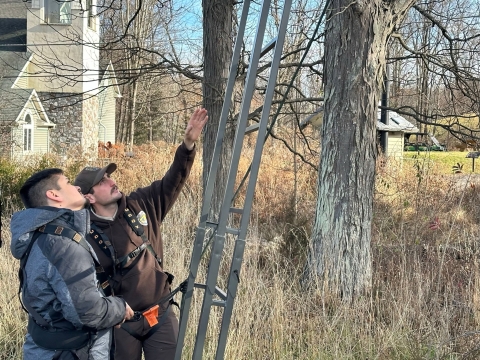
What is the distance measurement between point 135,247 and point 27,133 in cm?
2335

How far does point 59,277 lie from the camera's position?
2635 mm

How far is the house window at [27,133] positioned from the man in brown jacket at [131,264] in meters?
22.6

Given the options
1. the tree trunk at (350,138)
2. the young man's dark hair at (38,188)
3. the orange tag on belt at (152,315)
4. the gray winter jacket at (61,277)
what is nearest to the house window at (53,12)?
the tree trunk at (350,138)

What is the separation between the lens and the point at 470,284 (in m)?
5.23

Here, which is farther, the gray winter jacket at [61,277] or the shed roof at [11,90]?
the shed roof at [11,90]

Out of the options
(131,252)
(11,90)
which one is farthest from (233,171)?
(11,90)

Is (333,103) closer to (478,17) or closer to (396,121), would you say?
(478,17)

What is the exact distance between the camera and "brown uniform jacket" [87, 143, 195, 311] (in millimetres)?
3496

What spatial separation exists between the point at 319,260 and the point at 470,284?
1.35m

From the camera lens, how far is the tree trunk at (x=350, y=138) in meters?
5.25

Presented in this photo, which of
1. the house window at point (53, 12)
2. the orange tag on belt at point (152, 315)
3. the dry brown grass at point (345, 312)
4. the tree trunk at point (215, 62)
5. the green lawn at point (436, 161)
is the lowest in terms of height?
the dry brown grass at point (345, 312)

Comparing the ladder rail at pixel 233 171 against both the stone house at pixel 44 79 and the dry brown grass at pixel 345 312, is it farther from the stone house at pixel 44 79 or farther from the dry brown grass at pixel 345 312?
the stone house at pixel 44 79

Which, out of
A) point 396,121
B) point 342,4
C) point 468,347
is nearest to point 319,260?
point 468,347

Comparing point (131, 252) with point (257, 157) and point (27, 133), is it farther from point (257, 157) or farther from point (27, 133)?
point (27, 133)
